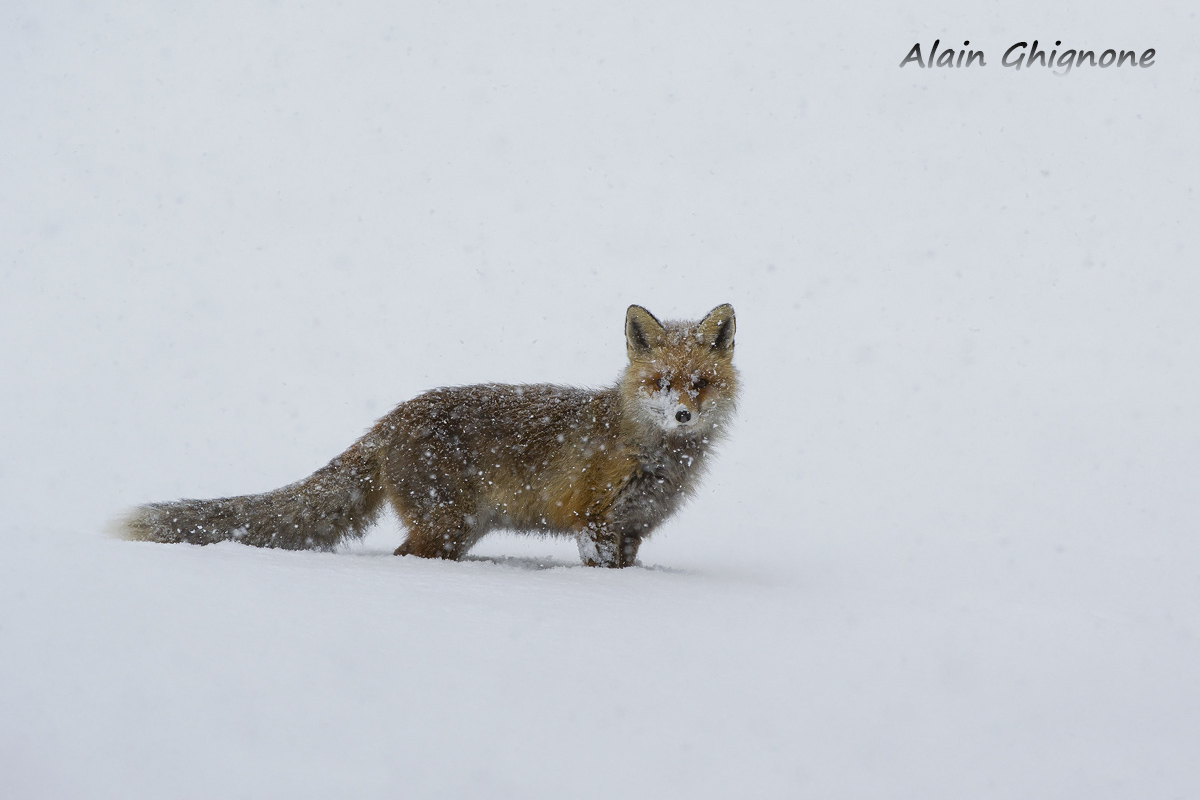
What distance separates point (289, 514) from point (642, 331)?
291cm

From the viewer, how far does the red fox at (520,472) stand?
239 inches

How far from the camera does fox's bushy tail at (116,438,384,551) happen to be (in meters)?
5.95

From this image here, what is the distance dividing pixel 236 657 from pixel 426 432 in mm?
3243

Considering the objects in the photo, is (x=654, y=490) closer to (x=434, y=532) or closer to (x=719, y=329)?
(x=719, y=329)

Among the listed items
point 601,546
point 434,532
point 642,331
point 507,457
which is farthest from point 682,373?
point 434,532

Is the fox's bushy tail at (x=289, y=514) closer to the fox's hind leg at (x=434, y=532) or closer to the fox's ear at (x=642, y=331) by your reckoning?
the fox's hind leg at (x=434, y=532)

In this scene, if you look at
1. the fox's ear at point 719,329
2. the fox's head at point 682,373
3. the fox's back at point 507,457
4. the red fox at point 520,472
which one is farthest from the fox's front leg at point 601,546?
the fox's ear at point 719,329

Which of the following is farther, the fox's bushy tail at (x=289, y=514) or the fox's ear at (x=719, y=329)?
the fox's ear at (x=719, y=329)

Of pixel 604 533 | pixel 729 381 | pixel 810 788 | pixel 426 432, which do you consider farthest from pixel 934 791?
pixel 426 432

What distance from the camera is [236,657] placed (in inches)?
123

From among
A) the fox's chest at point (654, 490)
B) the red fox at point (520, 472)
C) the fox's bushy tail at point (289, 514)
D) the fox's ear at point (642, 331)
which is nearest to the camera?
the fox's bushy tail at point (289, 514)

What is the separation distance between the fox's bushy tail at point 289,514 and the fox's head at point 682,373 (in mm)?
2087

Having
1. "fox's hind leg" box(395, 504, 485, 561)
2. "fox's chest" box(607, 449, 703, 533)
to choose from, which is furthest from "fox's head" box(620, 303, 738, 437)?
"fox's hind leg" box(395, 504, 485, 561)

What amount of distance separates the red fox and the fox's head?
0.01 meters
